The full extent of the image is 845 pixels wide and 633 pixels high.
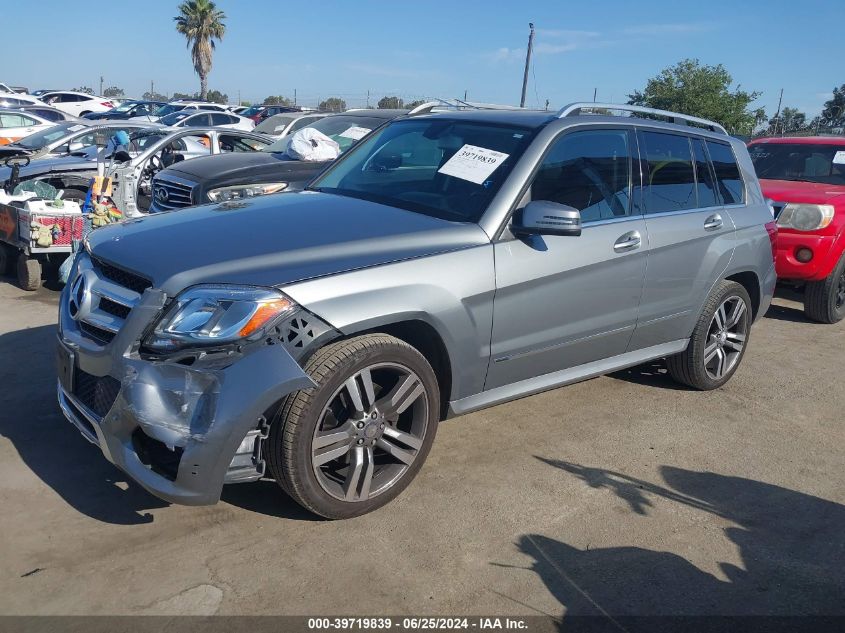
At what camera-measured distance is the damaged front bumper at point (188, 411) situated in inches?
115

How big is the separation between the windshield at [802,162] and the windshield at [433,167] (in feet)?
16.0

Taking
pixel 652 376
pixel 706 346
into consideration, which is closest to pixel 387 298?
pixel 706 346

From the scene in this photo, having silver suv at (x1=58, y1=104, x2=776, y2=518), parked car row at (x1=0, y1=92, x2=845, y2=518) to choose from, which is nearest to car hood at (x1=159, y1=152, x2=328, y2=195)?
parked car row at (x1=0, y1=92, x2=845, y2=518)

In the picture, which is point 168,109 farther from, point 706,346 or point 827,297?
point 706,346

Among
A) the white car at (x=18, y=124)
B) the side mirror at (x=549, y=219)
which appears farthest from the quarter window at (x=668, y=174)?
the white car at (x=18, y=124)

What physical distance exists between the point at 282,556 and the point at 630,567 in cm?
146

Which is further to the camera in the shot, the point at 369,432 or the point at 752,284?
the point at 752,284

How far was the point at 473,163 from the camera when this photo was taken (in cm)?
408

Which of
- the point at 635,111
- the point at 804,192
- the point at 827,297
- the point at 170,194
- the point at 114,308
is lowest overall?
the point at 827,297

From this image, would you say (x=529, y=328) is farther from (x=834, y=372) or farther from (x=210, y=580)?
(x=834, y=372)

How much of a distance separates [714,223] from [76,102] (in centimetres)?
3278

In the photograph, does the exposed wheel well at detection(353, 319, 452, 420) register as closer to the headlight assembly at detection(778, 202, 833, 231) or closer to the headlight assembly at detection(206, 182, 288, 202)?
the headlight assembly at detection(206, 182, 288, 202)

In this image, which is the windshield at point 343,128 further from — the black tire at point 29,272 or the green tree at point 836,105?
the green tree at point 836,105

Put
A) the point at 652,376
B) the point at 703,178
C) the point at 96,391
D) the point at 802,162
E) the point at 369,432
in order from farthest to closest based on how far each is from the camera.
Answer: the point at 802,162 < the point at 652,376 < the point at 703,178 < the point at 369,432 < the point at 96,391
